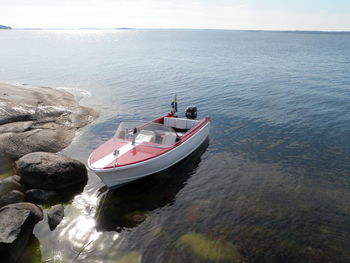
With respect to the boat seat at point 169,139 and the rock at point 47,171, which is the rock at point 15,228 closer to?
the rock at point 47,171

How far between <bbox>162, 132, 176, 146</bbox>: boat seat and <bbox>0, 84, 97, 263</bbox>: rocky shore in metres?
4.66

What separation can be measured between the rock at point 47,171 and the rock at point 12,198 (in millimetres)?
1016

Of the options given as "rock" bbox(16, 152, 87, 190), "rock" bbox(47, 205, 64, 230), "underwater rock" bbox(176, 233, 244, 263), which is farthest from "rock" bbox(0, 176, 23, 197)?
"underwater rock" bbox(176, 233, 244, 263)

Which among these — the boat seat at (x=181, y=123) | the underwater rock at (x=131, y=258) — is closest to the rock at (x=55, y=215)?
the underwater rock at (x=131, y=258)

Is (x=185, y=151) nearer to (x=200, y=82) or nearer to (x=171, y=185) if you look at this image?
(x=171, y=185)

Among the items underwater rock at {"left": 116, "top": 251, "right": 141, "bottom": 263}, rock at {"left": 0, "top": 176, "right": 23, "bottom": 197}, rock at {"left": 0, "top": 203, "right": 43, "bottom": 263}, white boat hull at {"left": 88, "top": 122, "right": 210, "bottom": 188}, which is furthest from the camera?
Result: white boat hull at {"left": 88, "top": 122, "right": 210, "bottom": 188}

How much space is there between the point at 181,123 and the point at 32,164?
10.1m

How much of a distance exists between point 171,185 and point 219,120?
11300 mm

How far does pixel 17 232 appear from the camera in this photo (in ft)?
30.8

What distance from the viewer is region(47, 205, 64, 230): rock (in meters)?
11.1

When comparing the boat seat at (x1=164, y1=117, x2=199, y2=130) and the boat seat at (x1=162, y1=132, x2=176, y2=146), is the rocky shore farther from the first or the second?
the boat seat at (x1=164, y1=117, x2=199, y2=130)

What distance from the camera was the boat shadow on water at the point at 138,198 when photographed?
11655 millimetres

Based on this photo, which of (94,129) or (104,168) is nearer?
(104,168)

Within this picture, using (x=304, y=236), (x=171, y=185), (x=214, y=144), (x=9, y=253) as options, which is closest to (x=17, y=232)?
(x=9, y=253)
